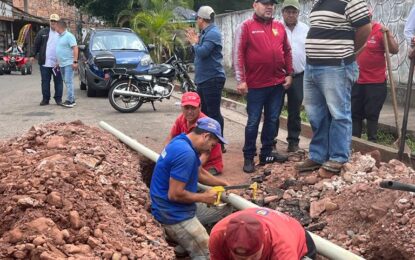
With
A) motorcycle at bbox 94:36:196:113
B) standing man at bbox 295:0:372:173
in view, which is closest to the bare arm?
standing man at bbox 295:0:372:173

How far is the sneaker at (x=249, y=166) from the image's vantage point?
19.2 ft

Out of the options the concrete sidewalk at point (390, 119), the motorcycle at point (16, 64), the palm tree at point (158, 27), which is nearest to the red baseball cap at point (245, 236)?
the concrete sidewalk at point (390, 119)

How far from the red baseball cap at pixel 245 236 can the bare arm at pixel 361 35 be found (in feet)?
9.65

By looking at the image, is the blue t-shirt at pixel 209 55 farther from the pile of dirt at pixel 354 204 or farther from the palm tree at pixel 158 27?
the palm tree at pixel 158 27

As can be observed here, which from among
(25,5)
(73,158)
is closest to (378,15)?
(73,158)

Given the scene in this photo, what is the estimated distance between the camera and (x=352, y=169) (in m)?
4.96

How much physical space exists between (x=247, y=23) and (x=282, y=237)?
3398 mm

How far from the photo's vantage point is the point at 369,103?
22.1ft

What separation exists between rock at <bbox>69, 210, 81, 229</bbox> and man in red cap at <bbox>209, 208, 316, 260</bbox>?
1151 millimetres

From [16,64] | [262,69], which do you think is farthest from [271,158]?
[16,64]

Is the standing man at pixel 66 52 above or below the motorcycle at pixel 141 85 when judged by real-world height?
above

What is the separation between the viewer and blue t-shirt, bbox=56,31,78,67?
10.2m

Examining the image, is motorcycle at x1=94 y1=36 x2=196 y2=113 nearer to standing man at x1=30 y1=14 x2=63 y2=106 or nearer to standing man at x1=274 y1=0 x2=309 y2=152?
standing man at x1=30 y1=14 x2=63 y2=106

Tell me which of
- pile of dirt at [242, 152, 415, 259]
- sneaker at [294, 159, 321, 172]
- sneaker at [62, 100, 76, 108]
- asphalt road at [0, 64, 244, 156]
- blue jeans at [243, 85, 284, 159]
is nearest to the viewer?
pile of dirt at [242, 152, 415, 259]
